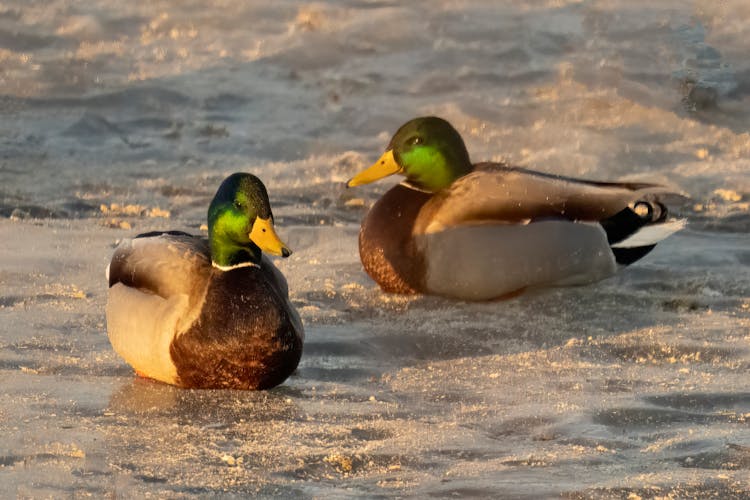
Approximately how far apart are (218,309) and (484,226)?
6.09ft

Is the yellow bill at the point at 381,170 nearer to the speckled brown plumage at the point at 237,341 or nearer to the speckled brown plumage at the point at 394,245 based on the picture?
the speckled brown plumage at the point at 394,245

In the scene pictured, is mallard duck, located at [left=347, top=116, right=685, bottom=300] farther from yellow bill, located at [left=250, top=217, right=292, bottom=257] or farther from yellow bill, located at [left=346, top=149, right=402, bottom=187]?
yellow bill, located at [left=250, top=217, right=292, bottom=257]

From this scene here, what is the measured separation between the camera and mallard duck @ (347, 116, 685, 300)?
667 cm

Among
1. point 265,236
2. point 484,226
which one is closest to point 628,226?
point 484,226

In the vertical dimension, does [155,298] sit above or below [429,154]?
below

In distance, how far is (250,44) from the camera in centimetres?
1120

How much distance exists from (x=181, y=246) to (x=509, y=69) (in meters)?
5.62

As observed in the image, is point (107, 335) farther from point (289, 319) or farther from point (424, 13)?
point (424, 13)

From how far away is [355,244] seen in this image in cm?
752

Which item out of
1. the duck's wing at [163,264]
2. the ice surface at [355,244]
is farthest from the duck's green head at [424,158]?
the duck's wing at [163,264]

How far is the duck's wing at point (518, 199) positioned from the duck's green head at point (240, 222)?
1.55m

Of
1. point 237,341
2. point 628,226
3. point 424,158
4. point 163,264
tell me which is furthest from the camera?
point 628,226

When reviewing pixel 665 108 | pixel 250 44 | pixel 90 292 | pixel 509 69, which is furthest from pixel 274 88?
pixel 90 292

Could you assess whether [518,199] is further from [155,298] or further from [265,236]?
[155,298]
